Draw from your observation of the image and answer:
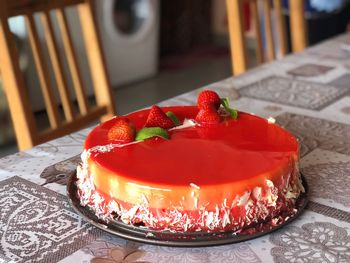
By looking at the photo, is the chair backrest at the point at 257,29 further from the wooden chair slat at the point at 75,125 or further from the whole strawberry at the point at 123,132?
the whole strawberry at the point at 123,132

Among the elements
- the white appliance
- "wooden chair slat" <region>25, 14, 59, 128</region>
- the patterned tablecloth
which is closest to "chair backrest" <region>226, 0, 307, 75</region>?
the patterned tablecloth

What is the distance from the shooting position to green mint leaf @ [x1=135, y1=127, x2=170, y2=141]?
0.79 meters

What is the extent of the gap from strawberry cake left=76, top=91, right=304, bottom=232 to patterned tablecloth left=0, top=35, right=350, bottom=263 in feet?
0.10

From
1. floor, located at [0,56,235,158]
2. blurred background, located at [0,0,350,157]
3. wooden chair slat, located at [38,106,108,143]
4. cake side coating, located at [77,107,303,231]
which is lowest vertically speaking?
floor, located at [0,56,235,158]

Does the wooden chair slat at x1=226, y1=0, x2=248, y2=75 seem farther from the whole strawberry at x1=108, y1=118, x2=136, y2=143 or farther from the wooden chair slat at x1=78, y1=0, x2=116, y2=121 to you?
the whole strawberry at x1=108, y1=118, x2=136, y2=143

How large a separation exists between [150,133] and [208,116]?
0.39 feet

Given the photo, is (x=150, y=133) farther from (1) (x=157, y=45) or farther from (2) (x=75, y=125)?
(1) (x=157, y=45)

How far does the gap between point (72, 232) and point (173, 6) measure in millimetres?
4092

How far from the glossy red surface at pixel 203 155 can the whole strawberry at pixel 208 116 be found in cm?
1

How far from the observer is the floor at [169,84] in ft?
11.1

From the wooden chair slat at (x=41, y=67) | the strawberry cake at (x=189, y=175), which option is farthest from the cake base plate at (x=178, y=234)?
the wooden chair slat at (x=41, y=67)

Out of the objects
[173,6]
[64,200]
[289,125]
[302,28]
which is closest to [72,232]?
[64,200]

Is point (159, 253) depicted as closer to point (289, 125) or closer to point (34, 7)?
point (289, 125)

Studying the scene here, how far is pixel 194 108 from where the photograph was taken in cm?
94
